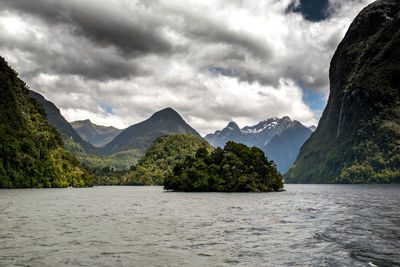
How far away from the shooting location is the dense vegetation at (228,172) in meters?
141

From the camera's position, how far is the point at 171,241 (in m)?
26.9

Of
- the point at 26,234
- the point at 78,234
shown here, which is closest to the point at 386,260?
the point at 78,234

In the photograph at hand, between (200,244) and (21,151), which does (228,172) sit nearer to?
(21,151)

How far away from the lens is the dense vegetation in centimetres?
14112

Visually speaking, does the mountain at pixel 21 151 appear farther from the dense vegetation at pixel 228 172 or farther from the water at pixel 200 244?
the water at pixel 200 244

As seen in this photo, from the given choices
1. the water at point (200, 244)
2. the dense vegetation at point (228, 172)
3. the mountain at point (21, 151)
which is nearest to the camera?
the water at point (200, 244)

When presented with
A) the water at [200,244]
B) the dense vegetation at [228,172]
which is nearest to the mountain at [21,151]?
the dense vegetation at [228,172]

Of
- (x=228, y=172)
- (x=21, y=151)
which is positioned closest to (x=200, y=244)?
(x=228, y=172)

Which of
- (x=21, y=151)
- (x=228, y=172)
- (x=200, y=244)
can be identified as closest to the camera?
(x=200, y=244)

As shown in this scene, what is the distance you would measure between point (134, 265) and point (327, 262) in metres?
12.0

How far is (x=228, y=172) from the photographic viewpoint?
141 m

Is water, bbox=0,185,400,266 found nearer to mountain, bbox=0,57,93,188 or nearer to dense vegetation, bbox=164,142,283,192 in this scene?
dense vegetation, bbox=164,142,283,192

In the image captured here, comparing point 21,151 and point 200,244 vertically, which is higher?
point 21,151

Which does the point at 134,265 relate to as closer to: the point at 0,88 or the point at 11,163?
the point at 11,163
